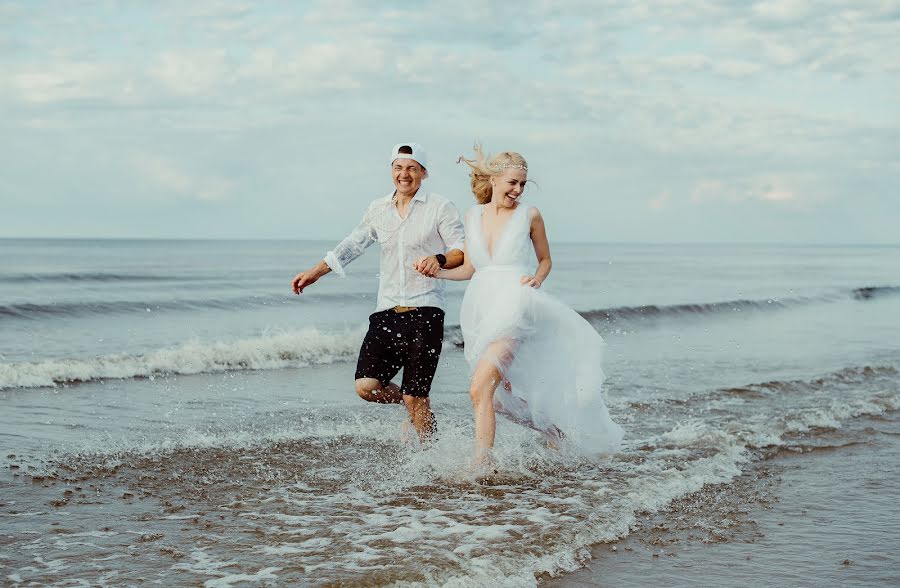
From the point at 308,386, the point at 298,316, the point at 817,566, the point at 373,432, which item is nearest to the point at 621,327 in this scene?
the point at 298,316

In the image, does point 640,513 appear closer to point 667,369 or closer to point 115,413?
point 115,413

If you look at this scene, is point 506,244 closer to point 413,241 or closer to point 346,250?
→ point 413,241

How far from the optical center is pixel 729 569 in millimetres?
4809

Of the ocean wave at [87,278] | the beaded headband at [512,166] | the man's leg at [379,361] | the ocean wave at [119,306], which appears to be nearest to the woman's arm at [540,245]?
the beaded headband at [512,166]

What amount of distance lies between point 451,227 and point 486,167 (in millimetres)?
511

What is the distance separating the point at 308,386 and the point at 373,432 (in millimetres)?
3732

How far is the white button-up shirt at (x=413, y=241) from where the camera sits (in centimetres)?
663

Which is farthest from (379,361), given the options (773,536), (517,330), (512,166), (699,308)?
(699,308)

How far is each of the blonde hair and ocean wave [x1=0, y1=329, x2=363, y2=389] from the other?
24.0 feet

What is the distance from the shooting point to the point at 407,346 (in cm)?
667

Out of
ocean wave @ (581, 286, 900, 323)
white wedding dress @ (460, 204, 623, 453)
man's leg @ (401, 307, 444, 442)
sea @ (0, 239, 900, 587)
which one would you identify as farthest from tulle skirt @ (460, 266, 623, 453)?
ocean wave @ (581, 286, 900, 323)

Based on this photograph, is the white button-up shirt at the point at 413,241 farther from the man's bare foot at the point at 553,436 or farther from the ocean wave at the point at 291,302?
the ocean wave at the point at 291,302

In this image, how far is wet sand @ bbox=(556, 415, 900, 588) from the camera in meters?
4.71

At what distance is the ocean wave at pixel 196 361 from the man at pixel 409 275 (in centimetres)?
657
